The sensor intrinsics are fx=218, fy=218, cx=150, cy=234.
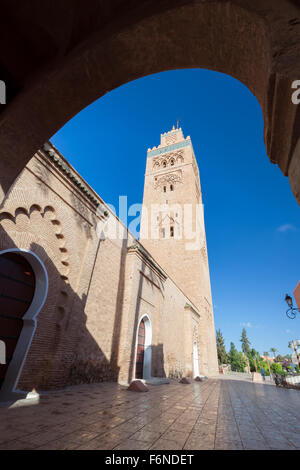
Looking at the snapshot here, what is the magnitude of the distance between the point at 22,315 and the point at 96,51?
17.0 feet

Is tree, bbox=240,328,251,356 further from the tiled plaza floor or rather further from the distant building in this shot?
the tiled plaza floor

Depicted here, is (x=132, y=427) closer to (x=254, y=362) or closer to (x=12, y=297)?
(x=12, y=297)

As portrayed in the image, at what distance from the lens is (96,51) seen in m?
2.00

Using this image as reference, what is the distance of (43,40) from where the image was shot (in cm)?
208

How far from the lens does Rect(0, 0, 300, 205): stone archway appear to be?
177 centimetres

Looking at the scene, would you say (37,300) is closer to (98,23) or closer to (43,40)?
(43,40)

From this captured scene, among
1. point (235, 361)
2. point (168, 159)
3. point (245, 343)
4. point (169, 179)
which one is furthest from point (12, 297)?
point (245, 343)

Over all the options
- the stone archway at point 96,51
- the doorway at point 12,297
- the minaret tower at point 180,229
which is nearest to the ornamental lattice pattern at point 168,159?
the minaret tower at point 180,229

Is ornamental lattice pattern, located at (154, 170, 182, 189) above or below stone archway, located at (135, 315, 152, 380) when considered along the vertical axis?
above

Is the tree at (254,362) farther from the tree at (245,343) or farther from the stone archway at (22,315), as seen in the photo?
the stone archway at (22,315)

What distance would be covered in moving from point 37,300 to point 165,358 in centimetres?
911

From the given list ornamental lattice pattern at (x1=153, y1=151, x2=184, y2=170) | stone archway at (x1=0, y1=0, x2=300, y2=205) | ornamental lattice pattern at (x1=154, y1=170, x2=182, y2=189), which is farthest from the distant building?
ornamental lattice pattern at (x1=153, y1=151, x2=184, y2=170)

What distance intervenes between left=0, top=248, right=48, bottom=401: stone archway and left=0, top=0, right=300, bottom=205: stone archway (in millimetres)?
3316

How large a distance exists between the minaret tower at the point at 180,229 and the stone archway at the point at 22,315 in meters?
15.5
